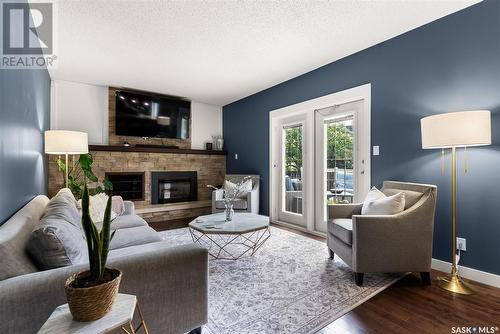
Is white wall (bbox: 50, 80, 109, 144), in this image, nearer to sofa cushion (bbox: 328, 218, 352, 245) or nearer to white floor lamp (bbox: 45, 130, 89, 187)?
white floor lamp (bbox: 45, 130, 89, 187)

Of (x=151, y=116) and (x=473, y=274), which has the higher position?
(x=151, y=116)

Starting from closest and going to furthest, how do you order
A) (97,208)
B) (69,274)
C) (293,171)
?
1. (69,274)
2. (97,208)
3. (293,171)

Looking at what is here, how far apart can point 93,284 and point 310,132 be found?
328 centimetres

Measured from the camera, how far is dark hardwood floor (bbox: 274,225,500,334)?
149 cm

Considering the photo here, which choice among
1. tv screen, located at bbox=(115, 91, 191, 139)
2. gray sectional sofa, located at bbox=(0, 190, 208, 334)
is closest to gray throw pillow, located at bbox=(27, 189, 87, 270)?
gray sectional sofa, located at bbox=(0, 190, 208, 334)

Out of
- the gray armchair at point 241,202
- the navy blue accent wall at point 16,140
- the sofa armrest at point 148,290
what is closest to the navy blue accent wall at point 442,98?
the gray armchair at point 241,202

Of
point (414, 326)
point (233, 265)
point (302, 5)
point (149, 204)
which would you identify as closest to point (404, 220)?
point (414, 326)

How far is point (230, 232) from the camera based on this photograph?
2.28 meters

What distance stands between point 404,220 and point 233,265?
1.59 metres

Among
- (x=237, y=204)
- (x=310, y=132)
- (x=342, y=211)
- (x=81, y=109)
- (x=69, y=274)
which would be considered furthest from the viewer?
(x=81, y=109)

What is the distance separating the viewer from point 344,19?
7.71ft

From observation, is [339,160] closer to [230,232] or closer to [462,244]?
[462,244]

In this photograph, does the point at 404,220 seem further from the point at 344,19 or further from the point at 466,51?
the point at 344,19

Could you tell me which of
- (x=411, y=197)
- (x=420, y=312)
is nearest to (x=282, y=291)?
(x=420, y=312)
